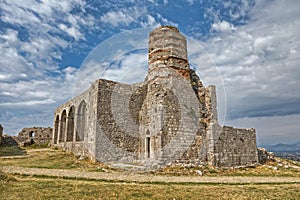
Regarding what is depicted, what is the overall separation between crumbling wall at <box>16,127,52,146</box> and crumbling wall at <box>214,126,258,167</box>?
28.7 metres

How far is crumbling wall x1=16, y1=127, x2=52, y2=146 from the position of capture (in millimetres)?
35156

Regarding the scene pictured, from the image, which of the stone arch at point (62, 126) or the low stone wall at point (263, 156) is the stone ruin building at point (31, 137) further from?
the low stone wall at point (263, 156)

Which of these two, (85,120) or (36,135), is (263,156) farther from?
(36,135)

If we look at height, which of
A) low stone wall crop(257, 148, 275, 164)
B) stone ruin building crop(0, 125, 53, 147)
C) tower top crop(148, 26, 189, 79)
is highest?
tower top crop(148, 26, 189, 79)

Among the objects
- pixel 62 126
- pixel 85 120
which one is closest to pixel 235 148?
pixel 85 120

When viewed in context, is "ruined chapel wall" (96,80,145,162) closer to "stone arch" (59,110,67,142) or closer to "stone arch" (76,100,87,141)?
"stone arch" (76,100,87,141)

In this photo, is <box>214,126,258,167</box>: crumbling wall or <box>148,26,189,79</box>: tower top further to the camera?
<box>148,26,189,79</box>: tower top

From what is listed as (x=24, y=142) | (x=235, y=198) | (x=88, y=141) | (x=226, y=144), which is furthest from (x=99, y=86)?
(x=24, y=142)

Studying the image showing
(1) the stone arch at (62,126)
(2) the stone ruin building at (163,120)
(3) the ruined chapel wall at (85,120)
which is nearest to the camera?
(2) the stone ruin building at (163,120)

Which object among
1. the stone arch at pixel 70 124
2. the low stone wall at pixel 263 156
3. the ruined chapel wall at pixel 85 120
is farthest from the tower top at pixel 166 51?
the stone arch at pixel 70 124

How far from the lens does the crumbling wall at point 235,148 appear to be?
16.4m

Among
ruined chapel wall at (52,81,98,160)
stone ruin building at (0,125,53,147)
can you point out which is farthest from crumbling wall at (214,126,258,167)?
stone ruin building at (0,125,53,147)

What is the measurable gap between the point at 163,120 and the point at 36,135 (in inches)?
1114

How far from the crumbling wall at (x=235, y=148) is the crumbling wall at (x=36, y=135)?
1129 inches
